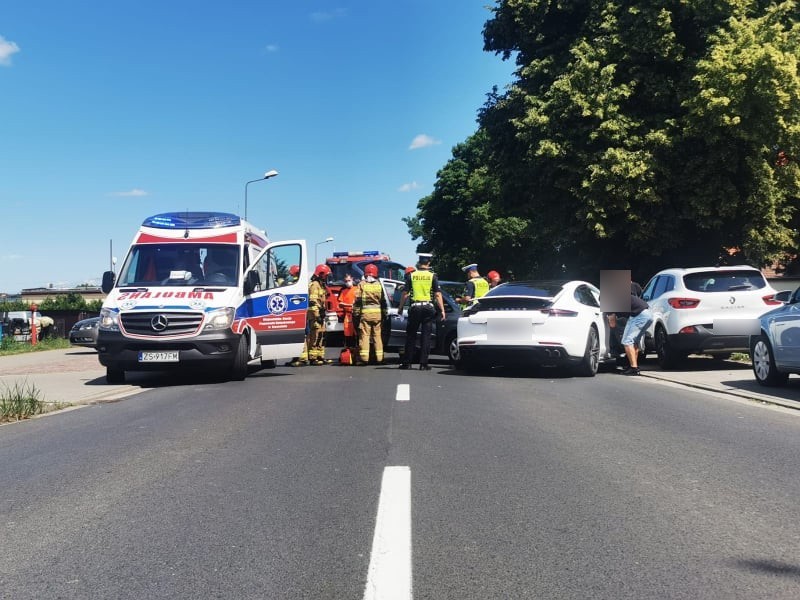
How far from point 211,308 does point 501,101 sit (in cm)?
1647

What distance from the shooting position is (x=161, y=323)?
37.5 ft

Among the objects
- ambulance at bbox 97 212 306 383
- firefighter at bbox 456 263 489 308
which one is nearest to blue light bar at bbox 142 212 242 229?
ambulance at bbox 97 212 306 383

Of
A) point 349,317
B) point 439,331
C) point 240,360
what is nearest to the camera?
point 240,360

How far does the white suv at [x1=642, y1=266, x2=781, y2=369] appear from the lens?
12.9m

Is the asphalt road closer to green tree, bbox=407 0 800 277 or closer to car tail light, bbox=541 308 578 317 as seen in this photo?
car tail light, bbox=541 308 578 317

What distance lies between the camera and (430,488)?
5.16 m

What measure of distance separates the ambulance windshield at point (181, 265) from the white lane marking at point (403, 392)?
10.7 feet

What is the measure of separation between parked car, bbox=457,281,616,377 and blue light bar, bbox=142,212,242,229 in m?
4.37

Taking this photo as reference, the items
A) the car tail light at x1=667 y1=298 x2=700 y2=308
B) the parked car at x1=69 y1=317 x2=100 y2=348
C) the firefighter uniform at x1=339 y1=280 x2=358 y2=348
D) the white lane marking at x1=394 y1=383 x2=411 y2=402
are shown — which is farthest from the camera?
the parked car at x1=69 y1=317 x2=100 y2=348

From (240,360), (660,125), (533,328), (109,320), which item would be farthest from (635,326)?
(660,125)

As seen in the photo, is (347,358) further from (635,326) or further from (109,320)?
(635,326)

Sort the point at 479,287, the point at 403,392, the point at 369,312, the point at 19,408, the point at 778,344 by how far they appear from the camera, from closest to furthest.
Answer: the point at 19,408
the point at 403,392
the point at 778,344
the point at 369,312
the point at 479,287

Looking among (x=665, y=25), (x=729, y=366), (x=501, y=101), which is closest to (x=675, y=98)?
(x=665, y=25)

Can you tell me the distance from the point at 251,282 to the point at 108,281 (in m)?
2.23
